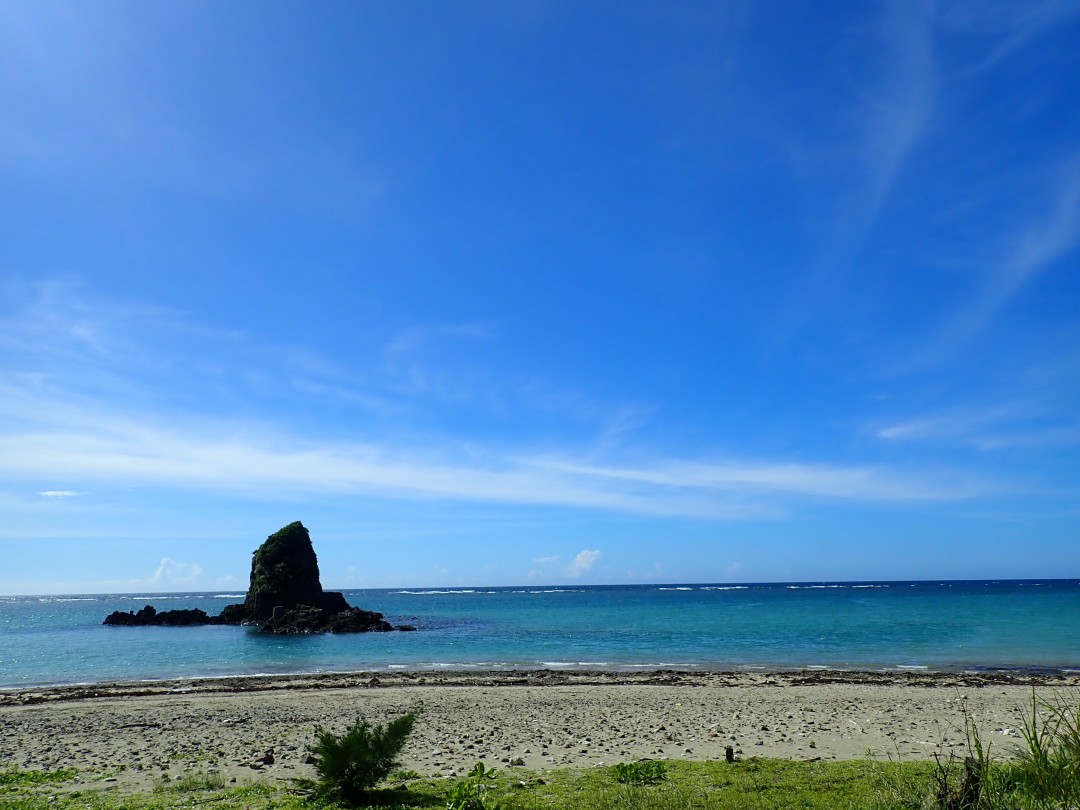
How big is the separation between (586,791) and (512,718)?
1107cm

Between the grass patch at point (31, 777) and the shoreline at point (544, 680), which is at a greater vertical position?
the grass patch at point (31, 777)

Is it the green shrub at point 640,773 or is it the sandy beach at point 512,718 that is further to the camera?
the sandy beach at point 512,718

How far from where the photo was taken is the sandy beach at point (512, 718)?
638 inches

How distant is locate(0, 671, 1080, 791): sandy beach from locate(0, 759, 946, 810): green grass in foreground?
1.13 meters

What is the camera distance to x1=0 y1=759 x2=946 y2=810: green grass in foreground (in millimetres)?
10695

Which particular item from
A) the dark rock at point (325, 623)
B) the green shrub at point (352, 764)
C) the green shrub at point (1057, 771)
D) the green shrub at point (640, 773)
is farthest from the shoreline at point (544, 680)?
the dark rock at point (325, 623)

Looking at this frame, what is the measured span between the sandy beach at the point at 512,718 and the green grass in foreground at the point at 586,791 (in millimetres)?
1134

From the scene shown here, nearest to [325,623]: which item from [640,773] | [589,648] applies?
[589,648]

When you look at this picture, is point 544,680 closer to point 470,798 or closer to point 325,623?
point 470,798

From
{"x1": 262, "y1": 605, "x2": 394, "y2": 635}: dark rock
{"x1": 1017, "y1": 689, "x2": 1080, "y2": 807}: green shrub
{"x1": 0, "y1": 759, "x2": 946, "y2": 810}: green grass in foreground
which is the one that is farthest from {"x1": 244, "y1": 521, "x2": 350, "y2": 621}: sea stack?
{"x1": 1017, "y1": 689, "x2": 1080, "y2": 807}: green shrub

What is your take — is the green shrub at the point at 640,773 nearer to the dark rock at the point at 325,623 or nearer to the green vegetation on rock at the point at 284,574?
the dark rock at the point at 325,623

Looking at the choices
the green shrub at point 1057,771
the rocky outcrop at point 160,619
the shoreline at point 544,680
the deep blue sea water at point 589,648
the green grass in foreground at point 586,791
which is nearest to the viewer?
the green shrub at point 1057,771

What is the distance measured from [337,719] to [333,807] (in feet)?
40.3

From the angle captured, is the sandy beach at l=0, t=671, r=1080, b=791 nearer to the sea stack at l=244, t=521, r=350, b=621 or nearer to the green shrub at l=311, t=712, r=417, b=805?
the green shrub at l=311, t=712, r=417, b=805
